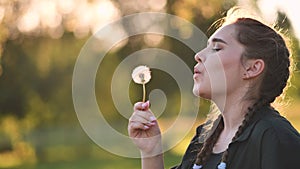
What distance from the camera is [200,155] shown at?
2.33 meters

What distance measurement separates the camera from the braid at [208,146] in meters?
2.31

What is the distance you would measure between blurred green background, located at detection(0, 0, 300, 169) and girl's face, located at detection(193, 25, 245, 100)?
1132cm

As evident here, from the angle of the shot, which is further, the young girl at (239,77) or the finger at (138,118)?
the finger at (138,118)

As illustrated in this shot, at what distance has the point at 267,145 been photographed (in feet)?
6.63

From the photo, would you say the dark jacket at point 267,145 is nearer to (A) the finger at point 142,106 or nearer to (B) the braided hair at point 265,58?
(B) the braided hair at point 265,58

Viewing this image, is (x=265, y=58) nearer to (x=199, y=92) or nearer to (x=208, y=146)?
(x=199, y=92)

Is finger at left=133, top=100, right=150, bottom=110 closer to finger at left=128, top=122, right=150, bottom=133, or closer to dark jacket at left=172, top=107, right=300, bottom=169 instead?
finger at left=128, top=122, right=150, bottom=133

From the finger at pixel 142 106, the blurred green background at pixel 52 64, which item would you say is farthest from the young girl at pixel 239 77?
the blurred green background at pixel 52 64

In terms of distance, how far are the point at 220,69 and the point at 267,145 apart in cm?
37

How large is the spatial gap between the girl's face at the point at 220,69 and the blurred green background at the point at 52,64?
11.3 meters

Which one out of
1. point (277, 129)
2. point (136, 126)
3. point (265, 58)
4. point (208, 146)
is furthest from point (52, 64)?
point (277, 129)

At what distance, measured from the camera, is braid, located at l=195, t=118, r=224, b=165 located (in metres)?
2.31

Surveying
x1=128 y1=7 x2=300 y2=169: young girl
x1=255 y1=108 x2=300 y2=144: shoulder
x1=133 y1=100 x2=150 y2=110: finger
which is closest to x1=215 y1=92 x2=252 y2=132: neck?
x1=128 y1=7 x2=300 y2=169: young girl

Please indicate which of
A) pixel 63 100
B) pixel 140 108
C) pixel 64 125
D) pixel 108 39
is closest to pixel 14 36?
pixel 63 100
